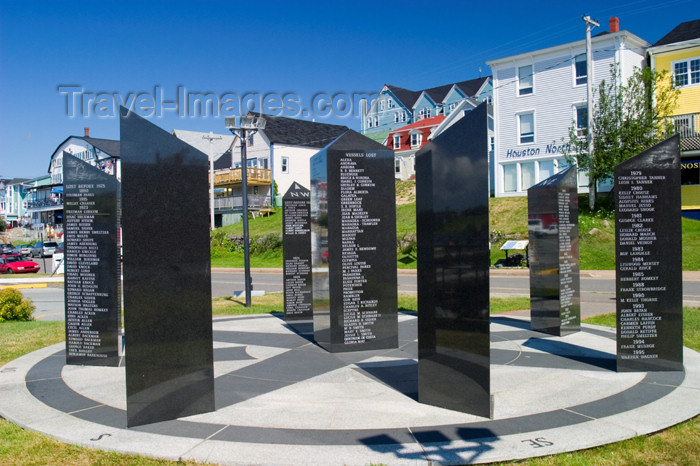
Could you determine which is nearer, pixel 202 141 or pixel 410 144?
pixel 410 144

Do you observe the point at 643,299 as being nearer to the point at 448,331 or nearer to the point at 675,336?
the point at 675,336

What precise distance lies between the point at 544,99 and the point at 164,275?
36534 millimetres

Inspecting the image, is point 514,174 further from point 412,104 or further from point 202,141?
→ point 202,141

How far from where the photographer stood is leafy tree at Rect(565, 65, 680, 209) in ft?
100

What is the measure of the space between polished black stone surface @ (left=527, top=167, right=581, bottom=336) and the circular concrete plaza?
119 centimetres

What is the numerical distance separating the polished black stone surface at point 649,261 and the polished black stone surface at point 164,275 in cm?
559

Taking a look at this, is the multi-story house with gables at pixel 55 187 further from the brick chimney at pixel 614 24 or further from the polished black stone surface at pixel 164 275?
the polished black stone surface at pixel 164 275

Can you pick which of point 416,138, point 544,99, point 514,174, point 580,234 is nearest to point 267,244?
point 514,174

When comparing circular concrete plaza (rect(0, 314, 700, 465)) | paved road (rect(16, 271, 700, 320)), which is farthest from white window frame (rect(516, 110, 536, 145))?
circular concrete plaza (rect(0, 314, 700, 465))

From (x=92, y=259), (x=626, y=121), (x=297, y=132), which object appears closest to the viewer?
(x=92, y=259)

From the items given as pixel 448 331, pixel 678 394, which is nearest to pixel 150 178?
pixel 448 331

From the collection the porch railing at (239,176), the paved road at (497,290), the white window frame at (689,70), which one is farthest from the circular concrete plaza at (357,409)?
the porch railing at (239,176)

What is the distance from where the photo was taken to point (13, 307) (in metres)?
14.2

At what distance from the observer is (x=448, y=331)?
6.39 m
